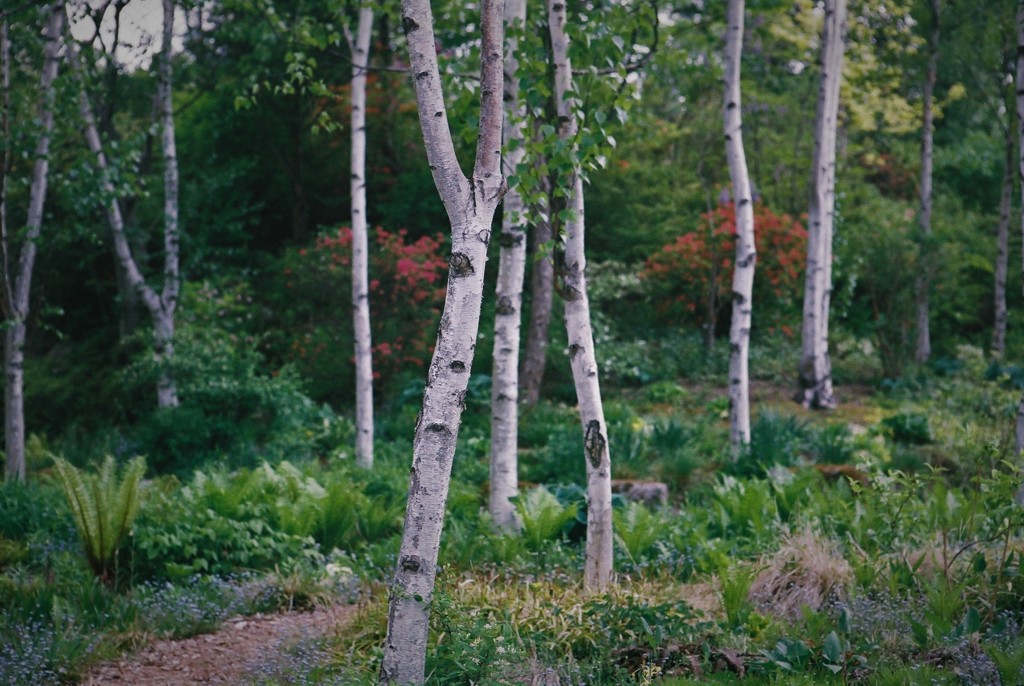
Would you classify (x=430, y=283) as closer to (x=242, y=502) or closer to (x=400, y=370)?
(x=400, y=370)

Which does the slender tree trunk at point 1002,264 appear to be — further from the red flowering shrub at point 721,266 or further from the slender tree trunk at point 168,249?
the slender tree trunk at point 168,249

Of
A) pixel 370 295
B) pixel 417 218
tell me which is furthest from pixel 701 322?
pixel 370 295

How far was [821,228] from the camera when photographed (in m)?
10.8

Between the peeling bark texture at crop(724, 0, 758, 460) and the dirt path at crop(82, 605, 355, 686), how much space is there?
4.74 m

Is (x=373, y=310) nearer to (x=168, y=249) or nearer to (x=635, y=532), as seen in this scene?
(x=168, y=249)

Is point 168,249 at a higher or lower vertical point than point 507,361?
higher

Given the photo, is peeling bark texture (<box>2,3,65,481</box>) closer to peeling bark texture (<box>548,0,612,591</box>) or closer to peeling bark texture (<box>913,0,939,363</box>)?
peeling bark texture (<box>548,0,612,591</box>)

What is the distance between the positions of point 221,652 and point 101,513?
4.97ft

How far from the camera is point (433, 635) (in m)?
4.04

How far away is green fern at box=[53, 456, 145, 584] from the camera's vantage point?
5.40m

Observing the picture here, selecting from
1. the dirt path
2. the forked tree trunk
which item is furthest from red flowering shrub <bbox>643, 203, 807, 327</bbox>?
the dirt path

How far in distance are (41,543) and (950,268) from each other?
1296 cm

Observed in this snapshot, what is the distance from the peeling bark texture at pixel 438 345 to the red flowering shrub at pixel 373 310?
8122 millimetres

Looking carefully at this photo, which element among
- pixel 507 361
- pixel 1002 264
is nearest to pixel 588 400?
pixel 507 361
